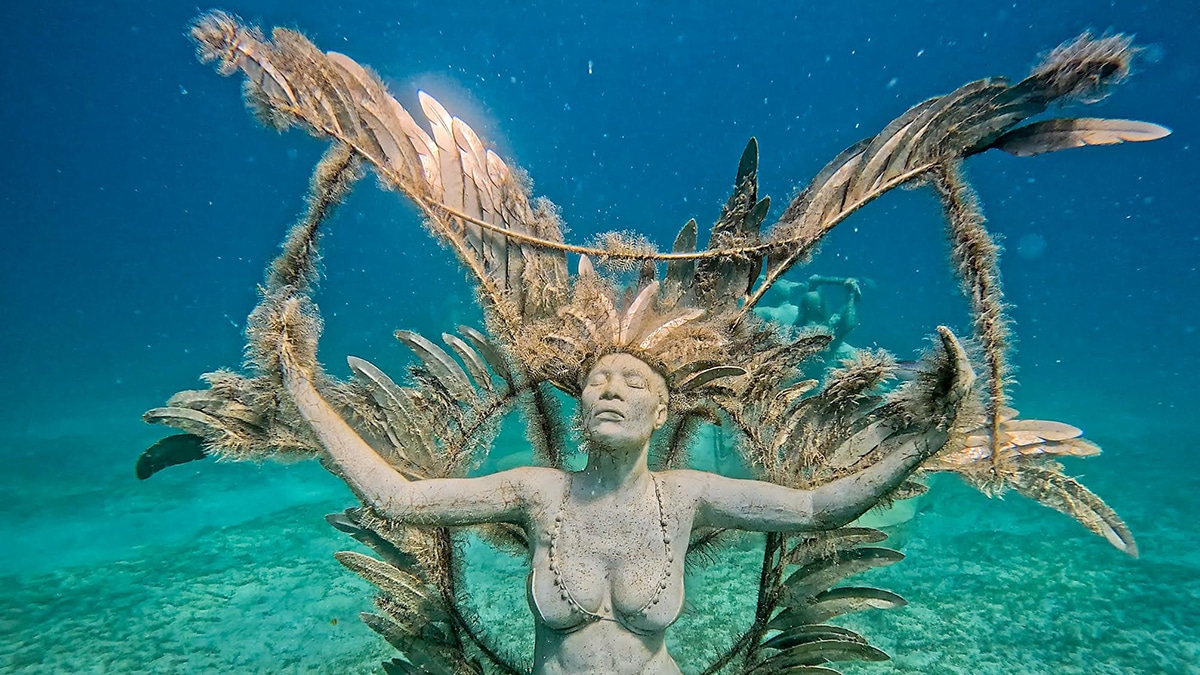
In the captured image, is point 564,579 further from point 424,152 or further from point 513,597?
point 513,597

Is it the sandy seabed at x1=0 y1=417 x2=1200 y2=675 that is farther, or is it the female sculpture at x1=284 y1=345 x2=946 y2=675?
the sandy seabed at x1=0 y1=417 x2=1200 y2=675

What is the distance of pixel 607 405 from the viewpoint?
8.79ft

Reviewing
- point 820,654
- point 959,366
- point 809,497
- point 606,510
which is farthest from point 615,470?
point 959,366

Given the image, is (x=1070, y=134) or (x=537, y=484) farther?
(x=537, y=484)

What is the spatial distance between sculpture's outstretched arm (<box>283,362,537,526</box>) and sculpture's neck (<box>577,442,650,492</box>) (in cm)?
31

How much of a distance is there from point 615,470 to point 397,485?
102 cm

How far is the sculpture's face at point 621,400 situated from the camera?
105 inches

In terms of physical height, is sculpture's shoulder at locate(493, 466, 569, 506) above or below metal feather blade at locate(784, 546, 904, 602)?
above

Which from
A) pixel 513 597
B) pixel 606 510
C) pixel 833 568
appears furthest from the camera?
pixel 513 597

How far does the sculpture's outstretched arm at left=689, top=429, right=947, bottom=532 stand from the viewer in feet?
7.92

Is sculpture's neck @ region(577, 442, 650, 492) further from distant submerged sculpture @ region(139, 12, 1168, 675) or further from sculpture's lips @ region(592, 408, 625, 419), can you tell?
sculpture's lips @ region(592, 408, 625, 419)

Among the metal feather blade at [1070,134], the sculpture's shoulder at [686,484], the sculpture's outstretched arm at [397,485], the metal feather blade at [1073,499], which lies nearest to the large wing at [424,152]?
the sculpture's outstretched arm at [397,485]

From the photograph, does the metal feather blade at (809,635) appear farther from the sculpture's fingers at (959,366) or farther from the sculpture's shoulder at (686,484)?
the sculpture's fingers at (959,366)

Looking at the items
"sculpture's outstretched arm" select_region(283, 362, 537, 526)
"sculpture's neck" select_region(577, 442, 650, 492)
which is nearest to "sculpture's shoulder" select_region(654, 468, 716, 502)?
"sculpture's neck" select_region(577, 442, 650, 492)
